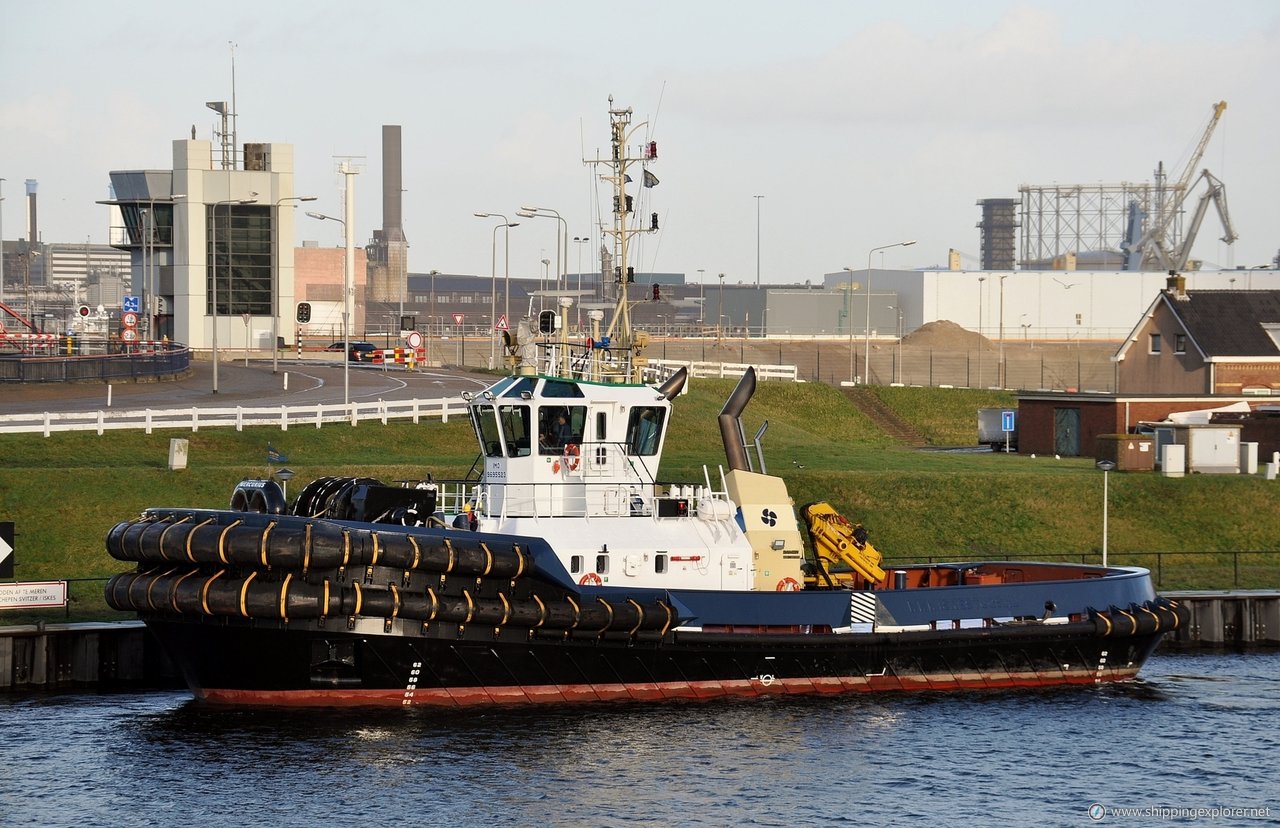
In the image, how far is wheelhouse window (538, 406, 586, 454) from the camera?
27219 millimetres

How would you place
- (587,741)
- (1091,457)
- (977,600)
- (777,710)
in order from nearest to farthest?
(587,741), (777,710), (977,600), (1091,457)

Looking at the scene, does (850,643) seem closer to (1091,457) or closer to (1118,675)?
(1118,675)

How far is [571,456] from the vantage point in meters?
Answer: 27.3

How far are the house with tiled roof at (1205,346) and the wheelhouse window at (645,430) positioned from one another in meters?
37.5

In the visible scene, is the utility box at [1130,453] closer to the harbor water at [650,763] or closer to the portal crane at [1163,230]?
the harbor water at [650,763]

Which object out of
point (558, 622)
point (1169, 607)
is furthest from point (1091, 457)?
point (558, 622)

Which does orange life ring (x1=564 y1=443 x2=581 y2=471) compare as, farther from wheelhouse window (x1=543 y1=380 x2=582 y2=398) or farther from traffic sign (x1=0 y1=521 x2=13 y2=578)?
traffic sign (x1=0 y1=521 x2=13 y2=578)

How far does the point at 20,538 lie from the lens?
3328 cm

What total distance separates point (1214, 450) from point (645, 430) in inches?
995

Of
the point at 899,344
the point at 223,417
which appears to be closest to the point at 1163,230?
the point at 899,344

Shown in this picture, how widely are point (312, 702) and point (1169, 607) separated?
51.3 ft

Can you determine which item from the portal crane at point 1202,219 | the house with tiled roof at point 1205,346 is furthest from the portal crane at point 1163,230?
the house with tiled roof at point 1205,346

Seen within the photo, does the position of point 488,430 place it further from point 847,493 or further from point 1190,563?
point 1190,563

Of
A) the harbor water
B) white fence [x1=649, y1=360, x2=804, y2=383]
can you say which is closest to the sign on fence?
the harbor water
